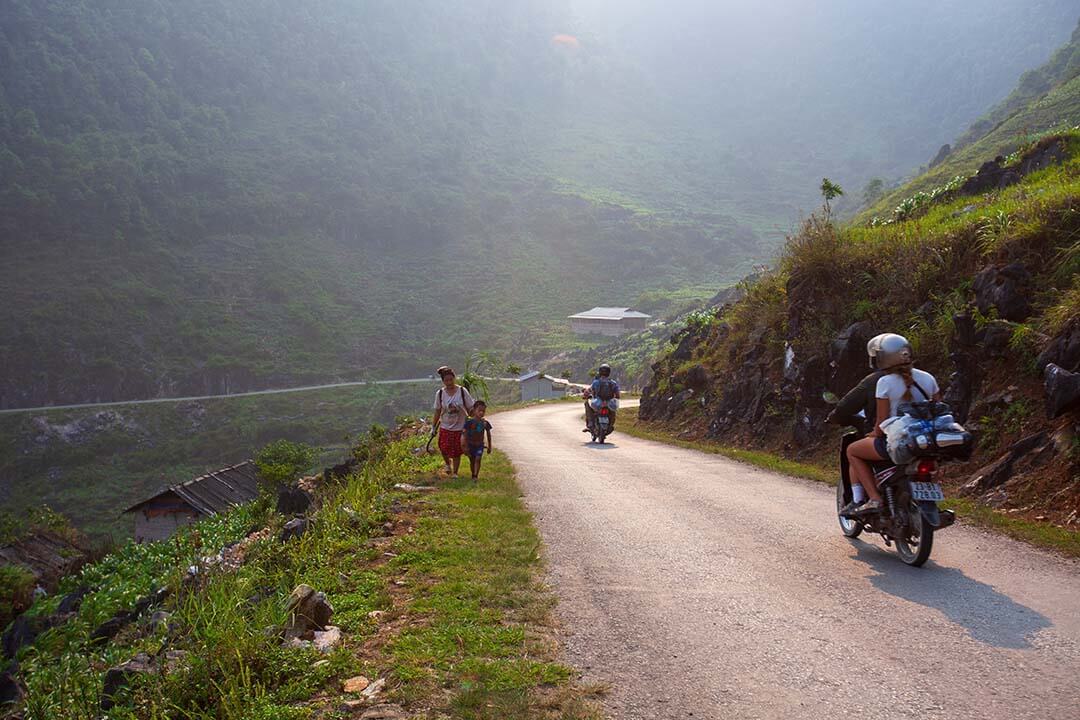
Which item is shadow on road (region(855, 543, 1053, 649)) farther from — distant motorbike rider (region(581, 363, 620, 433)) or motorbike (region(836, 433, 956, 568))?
distant motorbike rider (region(581, 363, 620, 433))

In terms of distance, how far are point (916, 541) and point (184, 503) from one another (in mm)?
32561

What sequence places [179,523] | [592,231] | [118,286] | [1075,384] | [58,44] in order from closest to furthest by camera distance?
[1075,384]
[179,523]
[118,286]
[592,231]
[58,44]

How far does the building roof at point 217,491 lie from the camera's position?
106 feet

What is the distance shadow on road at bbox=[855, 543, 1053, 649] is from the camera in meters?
5.03

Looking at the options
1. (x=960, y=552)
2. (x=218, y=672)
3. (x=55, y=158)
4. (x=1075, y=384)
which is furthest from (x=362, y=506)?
(x=55, y=158)

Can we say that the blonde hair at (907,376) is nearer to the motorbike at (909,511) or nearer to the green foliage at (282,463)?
the motorbike at (909,511)

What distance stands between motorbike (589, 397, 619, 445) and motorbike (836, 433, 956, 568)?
1375 centimetres

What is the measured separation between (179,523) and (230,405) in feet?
163

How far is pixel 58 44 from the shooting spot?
616ft

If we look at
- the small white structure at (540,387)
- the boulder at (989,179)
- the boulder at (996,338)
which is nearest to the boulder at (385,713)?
the boulder at (996,338)

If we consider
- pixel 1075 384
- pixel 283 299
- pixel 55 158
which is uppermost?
pixel 55 158

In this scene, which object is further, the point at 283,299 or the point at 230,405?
the point at 283,299

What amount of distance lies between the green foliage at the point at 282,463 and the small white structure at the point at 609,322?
6560cm

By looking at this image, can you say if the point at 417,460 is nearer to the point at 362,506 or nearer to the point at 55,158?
the point at 362,506
